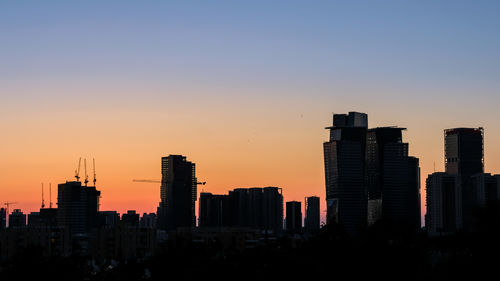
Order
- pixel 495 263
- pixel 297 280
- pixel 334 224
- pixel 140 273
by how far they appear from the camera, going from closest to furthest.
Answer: pixel 495 263 → pixel 297 280 → pixel 334 224 → pixel 140 273

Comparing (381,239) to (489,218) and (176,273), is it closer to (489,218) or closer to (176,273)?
(489,218)

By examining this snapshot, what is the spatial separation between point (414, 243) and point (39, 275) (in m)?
45.9

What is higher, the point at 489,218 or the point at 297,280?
the point at 489,218

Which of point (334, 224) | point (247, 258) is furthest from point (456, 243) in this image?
point (247, 258)

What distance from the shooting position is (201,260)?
127 m

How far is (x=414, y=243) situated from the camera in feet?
363

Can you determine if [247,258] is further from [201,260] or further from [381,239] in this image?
[381,239]

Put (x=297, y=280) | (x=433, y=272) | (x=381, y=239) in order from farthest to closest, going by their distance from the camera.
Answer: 1. (x=381, y=239)
2. (x=297, y=280)
3. (x=433, y=272)

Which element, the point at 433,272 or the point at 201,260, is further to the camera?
the point at 201,260

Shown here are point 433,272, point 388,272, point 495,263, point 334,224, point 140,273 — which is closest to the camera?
point 495,263

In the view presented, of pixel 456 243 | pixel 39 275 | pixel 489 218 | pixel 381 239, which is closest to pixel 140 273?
pixel 39 275

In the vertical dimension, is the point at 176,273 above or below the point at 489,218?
below

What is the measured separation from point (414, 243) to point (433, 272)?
1293 inches

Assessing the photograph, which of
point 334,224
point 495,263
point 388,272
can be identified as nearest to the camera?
point 495,263
